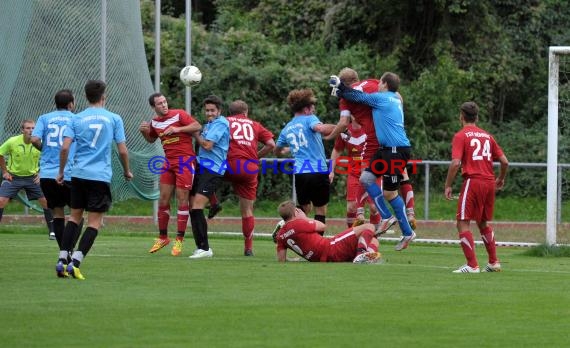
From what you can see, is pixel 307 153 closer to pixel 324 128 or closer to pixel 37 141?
pixel 324 128

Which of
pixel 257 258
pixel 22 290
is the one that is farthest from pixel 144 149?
pixel 22 290

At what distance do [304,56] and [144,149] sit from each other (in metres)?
9.65

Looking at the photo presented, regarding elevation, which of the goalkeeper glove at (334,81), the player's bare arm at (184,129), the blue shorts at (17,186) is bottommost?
the blue shorts at (17,186)

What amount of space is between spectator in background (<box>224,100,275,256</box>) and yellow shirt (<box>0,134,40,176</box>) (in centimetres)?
513

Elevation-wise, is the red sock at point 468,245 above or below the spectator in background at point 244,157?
below

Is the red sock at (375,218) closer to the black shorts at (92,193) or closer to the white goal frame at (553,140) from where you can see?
the white goal frame at (553,140)

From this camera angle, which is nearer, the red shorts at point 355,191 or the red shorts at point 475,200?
the red shorts at point 475,200

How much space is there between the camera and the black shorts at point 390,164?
53.1 ft

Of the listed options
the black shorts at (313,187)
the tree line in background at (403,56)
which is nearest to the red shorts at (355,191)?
the black shorts at (313,187)

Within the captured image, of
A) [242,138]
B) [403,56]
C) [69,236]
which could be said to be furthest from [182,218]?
[403,56]

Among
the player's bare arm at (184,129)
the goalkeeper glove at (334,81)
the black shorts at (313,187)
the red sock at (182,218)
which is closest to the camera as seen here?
the goalkeeper glove at (334,81)

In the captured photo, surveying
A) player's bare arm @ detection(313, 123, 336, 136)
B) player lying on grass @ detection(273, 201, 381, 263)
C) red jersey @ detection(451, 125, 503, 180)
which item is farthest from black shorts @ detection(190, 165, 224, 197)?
red jersey @ detection(451, 125, 503, 180)

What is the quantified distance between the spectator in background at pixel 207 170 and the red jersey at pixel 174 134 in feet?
1.37

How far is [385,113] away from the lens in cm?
1605
